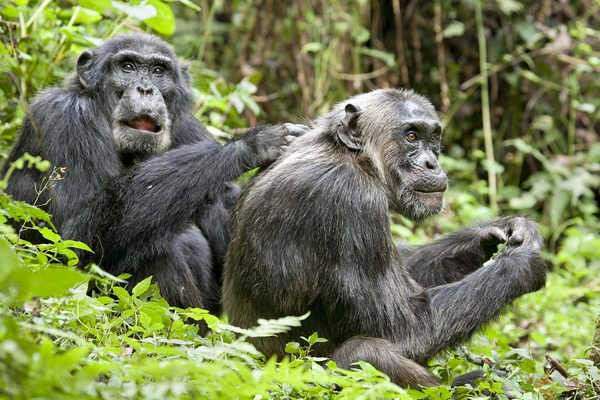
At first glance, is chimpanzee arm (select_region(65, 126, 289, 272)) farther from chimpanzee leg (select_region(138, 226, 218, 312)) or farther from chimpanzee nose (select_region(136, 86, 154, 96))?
chimpanzee nose (select_region(136, 86, 154, 96))

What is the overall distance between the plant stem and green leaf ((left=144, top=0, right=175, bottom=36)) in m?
5.04

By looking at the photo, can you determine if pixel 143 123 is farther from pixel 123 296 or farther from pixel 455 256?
pixel 455 256

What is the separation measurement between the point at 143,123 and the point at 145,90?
26 cm

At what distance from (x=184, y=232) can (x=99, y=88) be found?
1357 mm

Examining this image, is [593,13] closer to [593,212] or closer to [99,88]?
[593,212]

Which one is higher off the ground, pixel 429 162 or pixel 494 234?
pixel 429 162

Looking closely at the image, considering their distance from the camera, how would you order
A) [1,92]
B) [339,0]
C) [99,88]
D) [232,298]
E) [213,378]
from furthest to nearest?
[339,0]
[1,92]
[99,88]
[232,298]
[213,378]

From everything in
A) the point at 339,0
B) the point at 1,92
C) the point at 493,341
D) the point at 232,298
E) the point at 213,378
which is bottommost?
the point at 493,341

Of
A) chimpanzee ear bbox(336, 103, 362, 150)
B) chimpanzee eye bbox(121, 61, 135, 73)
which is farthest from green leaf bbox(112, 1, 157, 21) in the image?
chimpanzee ear bbox(336, 103, 362, 150)

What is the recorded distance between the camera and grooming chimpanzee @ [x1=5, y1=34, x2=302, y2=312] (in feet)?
22.0

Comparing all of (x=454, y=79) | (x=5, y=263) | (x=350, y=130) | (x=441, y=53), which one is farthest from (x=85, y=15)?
(x=454, y=79)

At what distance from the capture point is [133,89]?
7109 millimetres

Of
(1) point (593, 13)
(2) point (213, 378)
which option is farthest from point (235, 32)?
(2) point (213, 378)

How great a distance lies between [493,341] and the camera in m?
6.86
